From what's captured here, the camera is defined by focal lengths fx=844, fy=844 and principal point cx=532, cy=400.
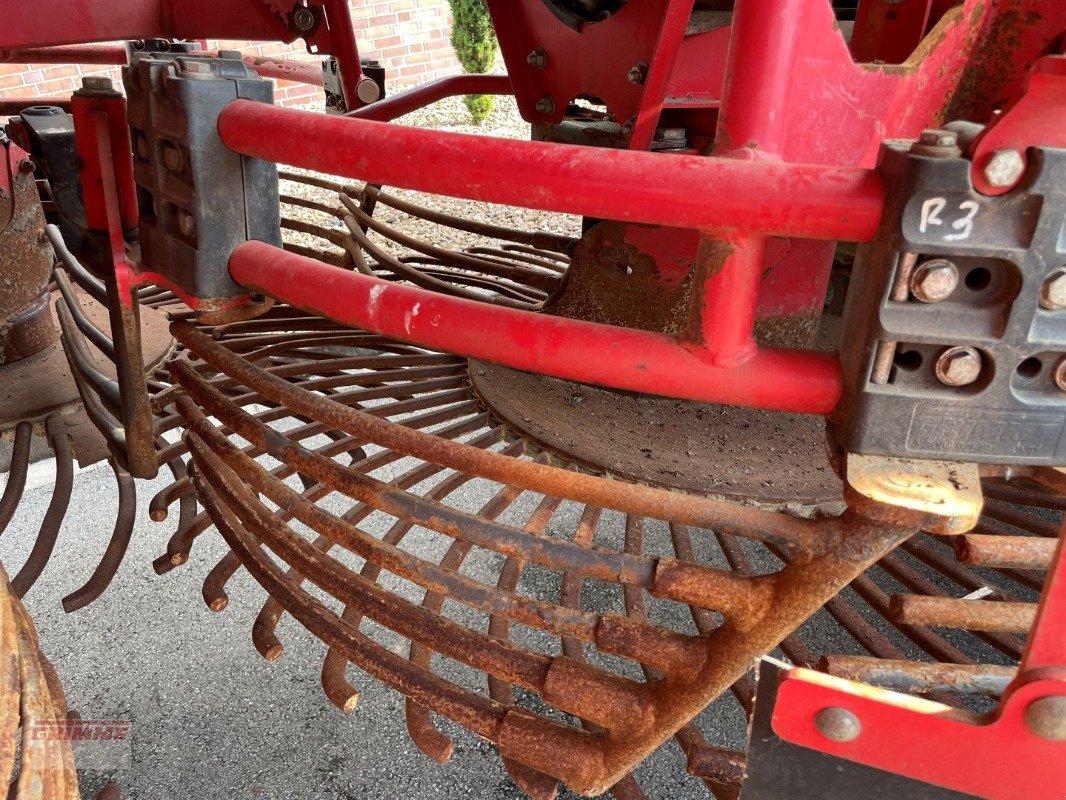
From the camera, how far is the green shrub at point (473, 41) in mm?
6422

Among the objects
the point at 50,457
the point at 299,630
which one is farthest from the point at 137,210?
the point at 50,457

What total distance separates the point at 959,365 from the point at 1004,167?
0.16 m

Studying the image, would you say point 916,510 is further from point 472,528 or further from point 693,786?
point 693,786

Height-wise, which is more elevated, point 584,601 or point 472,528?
point 472,528

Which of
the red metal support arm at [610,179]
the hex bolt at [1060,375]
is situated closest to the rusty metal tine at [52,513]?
the red metal support arm at [610,179]

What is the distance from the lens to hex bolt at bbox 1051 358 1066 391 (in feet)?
2.25

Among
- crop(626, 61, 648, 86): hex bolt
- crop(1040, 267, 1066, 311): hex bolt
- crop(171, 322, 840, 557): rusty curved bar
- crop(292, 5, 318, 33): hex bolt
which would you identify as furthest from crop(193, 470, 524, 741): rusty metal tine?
crop(292, 5, 318, 33): hex bolt

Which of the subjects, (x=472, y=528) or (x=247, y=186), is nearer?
(x=472, y=528)

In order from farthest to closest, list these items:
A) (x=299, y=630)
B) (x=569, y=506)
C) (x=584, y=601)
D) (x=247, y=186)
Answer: (x=569, y=506), (x=584, y=601), (x=299, y=630), (x=247, y=186)

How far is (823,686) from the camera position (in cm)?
79

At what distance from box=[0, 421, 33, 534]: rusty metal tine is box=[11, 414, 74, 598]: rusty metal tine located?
55 mm

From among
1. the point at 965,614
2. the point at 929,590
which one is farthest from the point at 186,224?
the point at 929,590

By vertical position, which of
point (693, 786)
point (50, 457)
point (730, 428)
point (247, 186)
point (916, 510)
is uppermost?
point (247, 186)

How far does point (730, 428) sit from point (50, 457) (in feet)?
5.75
